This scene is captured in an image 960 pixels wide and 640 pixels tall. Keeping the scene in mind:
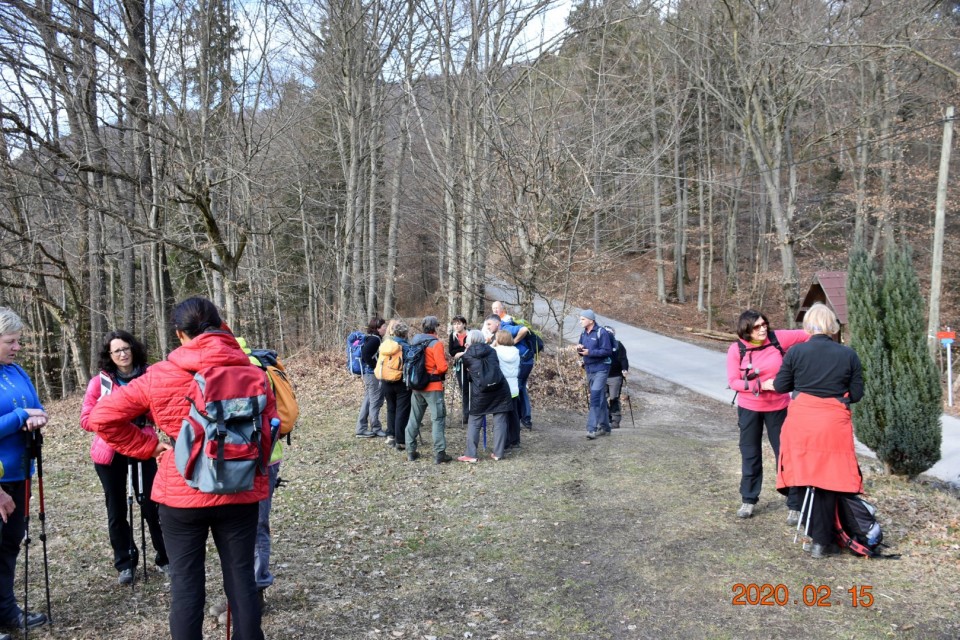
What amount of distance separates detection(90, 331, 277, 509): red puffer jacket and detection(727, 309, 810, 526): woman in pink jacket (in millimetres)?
4286

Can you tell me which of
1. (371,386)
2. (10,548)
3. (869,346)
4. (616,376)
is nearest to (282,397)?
(10,548)

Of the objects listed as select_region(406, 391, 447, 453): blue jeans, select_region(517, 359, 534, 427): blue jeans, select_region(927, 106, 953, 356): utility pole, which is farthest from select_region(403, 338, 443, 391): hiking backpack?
select_region(927, 106, 953, 356): utility pole

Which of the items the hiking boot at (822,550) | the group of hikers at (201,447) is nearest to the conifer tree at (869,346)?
the hiking boot at (822,550)

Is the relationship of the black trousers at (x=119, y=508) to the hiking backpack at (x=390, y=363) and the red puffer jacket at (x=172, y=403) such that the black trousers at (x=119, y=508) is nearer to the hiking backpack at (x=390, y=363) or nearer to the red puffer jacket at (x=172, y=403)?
the red puffer jacket at (x=172, y=403)

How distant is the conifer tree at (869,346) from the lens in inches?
270

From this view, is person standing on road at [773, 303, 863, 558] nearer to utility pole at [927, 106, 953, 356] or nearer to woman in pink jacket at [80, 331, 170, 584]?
woman in pink jacket at [80, 331, 170, 584]

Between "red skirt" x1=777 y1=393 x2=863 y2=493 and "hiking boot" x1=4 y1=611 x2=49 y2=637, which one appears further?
"red skirt" x1=777 y1=393 x2=863 y2=493

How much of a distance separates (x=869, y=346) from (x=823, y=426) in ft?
8.61

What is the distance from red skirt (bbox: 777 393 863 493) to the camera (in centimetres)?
485

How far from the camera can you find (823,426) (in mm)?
4895

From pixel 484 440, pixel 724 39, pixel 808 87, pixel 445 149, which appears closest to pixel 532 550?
pixel 484 440

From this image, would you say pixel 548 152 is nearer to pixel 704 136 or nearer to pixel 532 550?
pixel 532 550

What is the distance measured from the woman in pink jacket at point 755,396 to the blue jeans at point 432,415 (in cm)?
343

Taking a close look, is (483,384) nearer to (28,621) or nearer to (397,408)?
(397,408)
